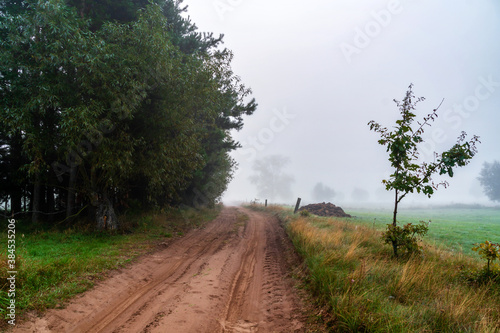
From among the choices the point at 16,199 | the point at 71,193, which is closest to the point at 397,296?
the point at 71,193

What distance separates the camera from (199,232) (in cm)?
1312

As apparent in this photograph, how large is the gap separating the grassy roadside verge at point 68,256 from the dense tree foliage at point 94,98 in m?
1.61

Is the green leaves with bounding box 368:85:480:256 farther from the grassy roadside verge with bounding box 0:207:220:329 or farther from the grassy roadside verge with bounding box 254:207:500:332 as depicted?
the grassy roadside verge with bounding box 0:207:220:329

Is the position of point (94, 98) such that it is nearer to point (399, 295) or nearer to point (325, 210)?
point (399, 295)

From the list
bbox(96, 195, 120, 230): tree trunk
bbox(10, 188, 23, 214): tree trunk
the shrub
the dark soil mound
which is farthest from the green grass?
bbox(10, 188, 23, 214): tree trunk

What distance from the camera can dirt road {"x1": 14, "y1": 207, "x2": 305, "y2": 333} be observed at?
13.5 ft

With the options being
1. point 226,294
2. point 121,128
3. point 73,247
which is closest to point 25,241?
point 73,247

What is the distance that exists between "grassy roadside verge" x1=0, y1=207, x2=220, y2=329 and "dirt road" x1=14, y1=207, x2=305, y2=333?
0.39 metres

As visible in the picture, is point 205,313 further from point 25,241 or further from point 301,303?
point 25,241

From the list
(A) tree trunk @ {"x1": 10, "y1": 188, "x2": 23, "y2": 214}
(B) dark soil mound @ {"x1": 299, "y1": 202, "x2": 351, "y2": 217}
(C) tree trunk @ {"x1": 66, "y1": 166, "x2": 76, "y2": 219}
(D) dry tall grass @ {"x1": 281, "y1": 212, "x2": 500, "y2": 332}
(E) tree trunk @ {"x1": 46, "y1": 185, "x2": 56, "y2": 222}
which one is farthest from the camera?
(B) dark soil mound @ {"x1": 299, "y1": 202, "x2": 351, "y2": 217}

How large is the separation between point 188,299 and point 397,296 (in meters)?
4.21

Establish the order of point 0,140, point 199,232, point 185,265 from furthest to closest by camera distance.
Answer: point 199,232
point 0,140
point 185,265

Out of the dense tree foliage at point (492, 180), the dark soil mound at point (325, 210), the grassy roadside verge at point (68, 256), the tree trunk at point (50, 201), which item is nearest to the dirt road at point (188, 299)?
the grassy roadside verge at point (68, 256)

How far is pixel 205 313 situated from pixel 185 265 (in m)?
3.16
